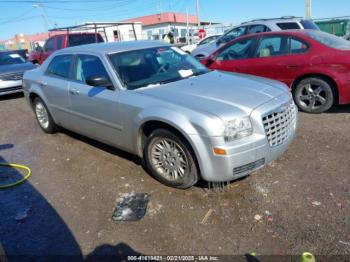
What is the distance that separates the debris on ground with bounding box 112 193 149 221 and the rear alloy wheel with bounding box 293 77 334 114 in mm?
3859

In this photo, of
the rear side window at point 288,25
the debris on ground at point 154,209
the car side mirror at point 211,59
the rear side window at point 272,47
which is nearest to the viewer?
the debris on ground at point 154,209

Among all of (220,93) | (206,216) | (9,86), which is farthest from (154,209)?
(9,86)

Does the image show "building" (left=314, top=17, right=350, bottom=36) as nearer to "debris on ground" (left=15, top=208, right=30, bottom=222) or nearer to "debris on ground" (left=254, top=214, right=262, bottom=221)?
"debris on ground" (left=254, top=214, right=262, bottom=221)

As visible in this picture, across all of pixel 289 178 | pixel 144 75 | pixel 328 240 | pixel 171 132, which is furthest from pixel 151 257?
pixel 144 75

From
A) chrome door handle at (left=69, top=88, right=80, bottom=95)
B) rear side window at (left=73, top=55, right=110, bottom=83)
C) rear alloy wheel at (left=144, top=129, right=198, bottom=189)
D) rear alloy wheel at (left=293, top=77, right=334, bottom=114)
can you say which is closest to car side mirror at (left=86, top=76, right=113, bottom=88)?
rear side window at (left=73, top=55, right=110, bottom=83)

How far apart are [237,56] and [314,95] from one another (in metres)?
1.84

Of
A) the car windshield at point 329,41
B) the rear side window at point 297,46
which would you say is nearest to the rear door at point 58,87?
the rear side window at point 297,46

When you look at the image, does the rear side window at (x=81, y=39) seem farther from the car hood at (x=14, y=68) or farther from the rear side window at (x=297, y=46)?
the rear side window at (x=297, y=46)

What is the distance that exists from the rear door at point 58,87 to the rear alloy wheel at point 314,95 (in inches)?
166

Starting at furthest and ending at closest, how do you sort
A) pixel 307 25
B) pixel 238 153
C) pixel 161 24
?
1. pixel 161 24
2. pixel 307 25
3. pixel 238 153

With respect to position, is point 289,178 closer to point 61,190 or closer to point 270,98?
point 270,98

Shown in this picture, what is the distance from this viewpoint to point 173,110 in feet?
10.6

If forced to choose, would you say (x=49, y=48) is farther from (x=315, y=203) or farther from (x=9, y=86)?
(x=315, y=203)

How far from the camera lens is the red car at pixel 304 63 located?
5.36 meters
